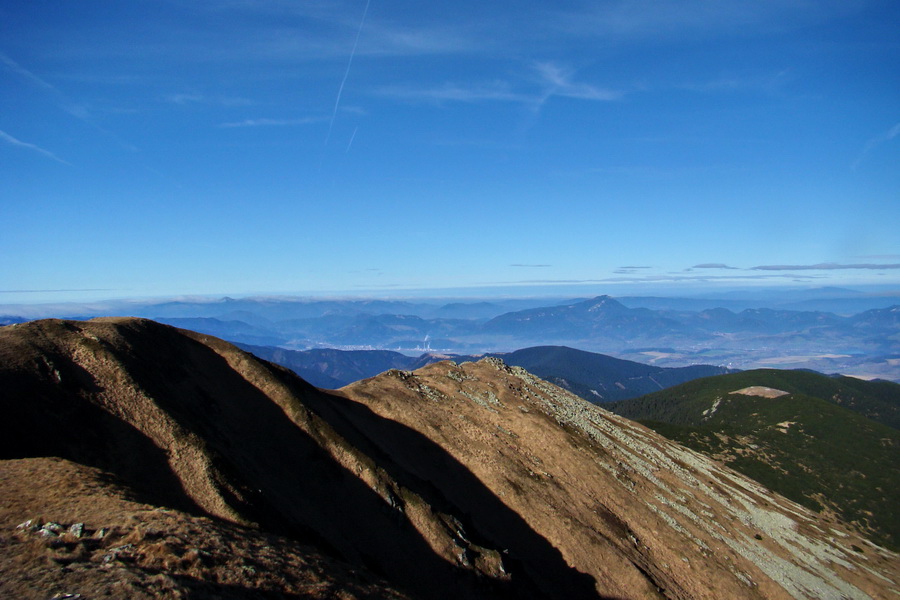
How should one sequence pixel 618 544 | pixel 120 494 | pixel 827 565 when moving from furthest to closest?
pixel 827 565 → pixel 618 544 → pixel 120 494

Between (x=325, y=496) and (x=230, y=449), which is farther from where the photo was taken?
(x=325, y=496)

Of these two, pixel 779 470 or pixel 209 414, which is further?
pixel 779 470

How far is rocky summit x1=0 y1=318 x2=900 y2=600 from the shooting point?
2555 cm

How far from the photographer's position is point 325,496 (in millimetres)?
47406

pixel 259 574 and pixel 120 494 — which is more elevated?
pixel 120 494

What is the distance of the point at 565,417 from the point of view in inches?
3893

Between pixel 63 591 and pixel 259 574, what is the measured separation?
8.54 meters

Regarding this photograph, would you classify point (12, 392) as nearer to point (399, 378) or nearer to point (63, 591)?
point (63, 591)

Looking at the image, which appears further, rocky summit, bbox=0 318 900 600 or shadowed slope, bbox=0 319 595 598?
shadowed slope, bbox=0 319 595 598

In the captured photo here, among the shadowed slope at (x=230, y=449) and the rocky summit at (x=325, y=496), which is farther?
the shadowed slope at (x=230, y=449)

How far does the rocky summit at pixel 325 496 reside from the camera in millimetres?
25547

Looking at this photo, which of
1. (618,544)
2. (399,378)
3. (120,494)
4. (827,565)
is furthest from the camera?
(399,378)

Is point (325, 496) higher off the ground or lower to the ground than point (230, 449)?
lower

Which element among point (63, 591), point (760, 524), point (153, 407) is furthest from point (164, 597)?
point (760, 524)
